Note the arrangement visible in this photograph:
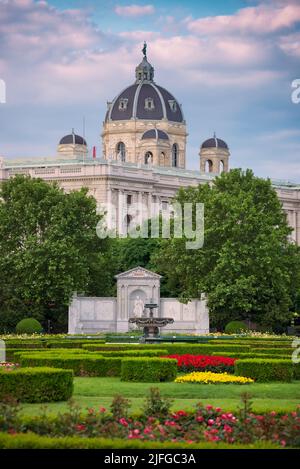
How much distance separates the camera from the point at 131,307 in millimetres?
65062

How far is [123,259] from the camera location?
256ft

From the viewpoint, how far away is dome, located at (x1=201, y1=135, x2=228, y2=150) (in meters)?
160

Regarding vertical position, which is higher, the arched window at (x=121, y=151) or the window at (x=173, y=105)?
the window at (x=173, y=105)

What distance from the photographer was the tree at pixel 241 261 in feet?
205

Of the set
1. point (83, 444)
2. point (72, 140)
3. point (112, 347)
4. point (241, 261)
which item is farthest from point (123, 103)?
point (83, 444)

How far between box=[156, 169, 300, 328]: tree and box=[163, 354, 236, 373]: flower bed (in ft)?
90.7

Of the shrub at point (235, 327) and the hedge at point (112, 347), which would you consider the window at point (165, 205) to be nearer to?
the shrub at point (235, 327)

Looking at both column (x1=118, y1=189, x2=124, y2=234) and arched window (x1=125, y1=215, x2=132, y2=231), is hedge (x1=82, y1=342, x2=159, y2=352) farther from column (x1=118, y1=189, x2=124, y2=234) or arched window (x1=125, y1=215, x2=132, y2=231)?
arched window (x1=125, y1=215, x2=132, y2=231)

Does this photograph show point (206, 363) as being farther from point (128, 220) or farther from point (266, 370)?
point (128, 220)

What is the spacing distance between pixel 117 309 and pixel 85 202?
229 inches

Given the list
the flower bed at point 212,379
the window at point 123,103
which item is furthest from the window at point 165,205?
the flower bed at point 212,379

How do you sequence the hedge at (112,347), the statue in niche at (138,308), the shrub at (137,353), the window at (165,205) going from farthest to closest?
1. the window at (165,205)
2. the statue in niche at (138,308)
3. the hedge at (112,347)
4. the shrub at (137,353)

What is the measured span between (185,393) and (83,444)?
11004 mm

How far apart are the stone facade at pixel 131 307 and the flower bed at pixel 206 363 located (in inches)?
1202
